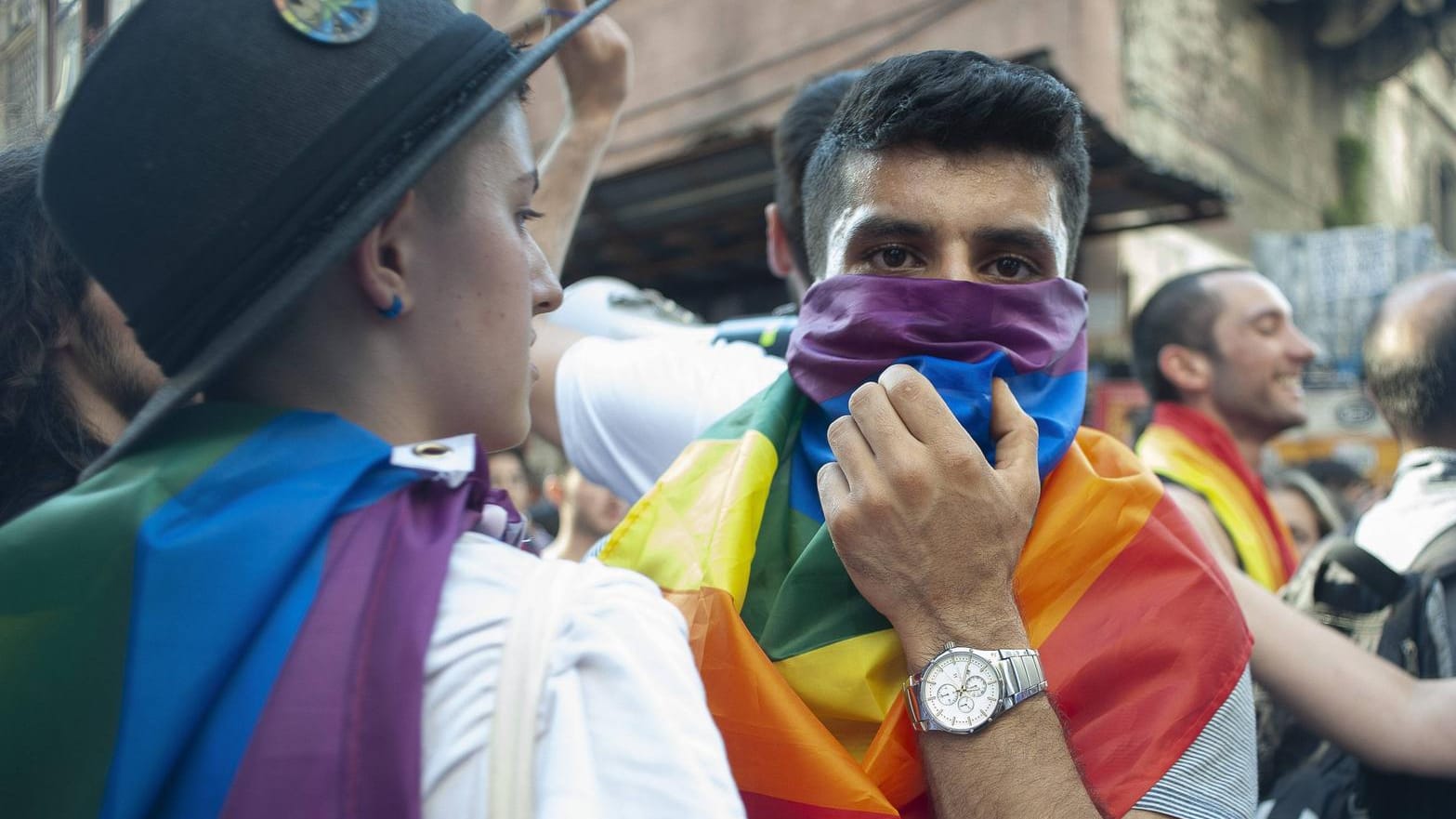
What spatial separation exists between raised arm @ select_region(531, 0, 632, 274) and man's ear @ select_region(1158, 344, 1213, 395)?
2.50 metres

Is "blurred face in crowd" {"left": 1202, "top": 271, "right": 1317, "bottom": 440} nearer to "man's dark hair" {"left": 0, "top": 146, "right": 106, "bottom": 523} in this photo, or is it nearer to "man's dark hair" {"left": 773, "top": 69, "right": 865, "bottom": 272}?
"man's dark hair" {"left": 773, "top": 69, "right": 865, "bottom": 272}

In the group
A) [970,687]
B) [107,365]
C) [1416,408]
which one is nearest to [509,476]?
[1416,408]

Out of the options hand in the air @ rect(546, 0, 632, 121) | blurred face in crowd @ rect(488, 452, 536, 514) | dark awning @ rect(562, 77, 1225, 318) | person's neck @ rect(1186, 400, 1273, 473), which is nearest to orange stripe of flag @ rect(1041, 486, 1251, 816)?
hand in the air @ rect(546, 0, 632, 121)

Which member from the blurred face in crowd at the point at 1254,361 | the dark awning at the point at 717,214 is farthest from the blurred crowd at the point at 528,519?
the dark awning at the point at 717,214

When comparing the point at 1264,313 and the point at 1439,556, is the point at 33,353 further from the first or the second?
the point at 1264,313

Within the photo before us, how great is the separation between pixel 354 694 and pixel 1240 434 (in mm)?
3741

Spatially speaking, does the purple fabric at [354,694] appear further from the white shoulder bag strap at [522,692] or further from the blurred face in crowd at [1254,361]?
the blurred face in crowd at [1254,361]

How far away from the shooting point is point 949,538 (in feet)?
4.36

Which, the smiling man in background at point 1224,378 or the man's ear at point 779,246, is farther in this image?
the smiling man in background at point 1224,378

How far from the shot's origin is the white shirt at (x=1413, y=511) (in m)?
2.43

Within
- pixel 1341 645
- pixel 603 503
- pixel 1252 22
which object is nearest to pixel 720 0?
pixel 1252 22

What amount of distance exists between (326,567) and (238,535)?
7cm

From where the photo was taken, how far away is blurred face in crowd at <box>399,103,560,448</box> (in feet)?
3.43

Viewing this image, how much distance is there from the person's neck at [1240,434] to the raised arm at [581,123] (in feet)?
8.40
